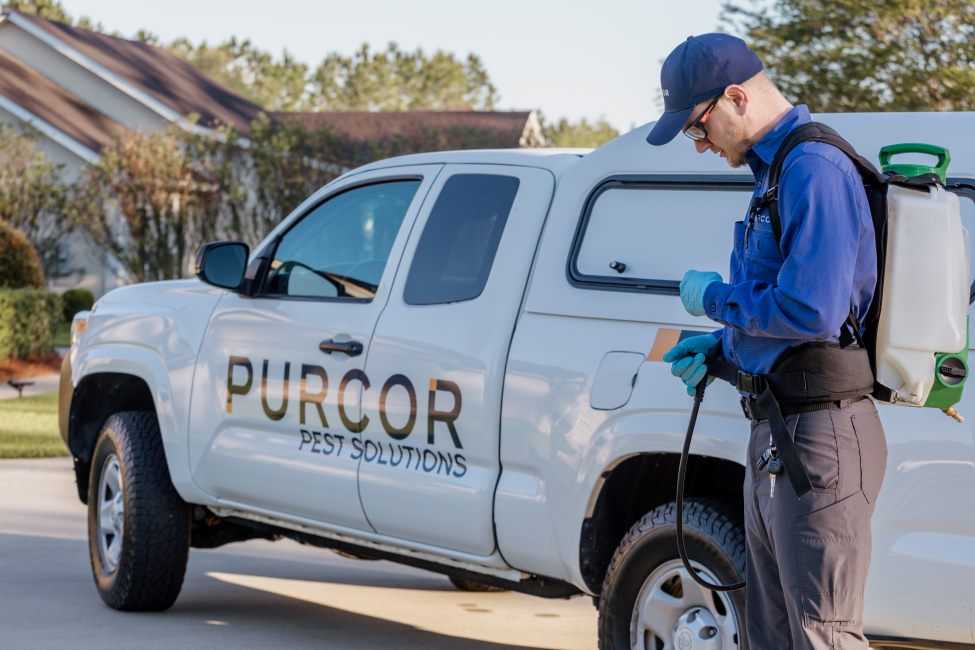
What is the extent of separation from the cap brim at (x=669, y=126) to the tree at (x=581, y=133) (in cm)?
7458

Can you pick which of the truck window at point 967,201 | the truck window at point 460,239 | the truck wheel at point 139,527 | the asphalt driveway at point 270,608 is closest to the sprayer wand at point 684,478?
the truck window at point 967,201

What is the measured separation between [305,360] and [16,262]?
59.7ft

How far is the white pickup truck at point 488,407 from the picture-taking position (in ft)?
15.6

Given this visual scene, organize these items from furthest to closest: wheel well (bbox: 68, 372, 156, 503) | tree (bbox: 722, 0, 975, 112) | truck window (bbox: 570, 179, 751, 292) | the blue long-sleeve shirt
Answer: tree (bbox: 722, 0, 975, 112) → wheel well (bbox: 68, 372, 156, 503) → truck window (bbox: 570, 179, 751, 292) → the blue long-sleeve shirt

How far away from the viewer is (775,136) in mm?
3824

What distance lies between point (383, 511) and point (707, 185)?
1.76 metres

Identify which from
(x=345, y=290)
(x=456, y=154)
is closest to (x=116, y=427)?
(x=345, y=290)

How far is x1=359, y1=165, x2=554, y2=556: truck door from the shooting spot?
5.67 metres

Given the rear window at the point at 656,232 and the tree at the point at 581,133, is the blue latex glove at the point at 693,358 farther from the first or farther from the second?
the tree at the point at 581,133

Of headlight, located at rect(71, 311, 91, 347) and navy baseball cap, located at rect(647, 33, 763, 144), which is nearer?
navy baseball cap, located at rect(647, 33, 763, 144)

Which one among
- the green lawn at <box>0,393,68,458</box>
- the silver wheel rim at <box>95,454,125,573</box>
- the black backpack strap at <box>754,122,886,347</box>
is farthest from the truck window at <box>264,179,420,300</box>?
the green lawn at <box>0,393,68,458</box>

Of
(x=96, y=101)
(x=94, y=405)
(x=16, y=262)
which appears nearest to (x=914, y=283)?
(x=94, y=405)

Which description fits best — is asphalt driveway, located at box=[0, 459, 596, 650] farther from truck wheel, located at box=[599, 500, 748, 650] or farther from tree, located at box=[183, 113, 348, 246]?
tree, located at box=[183, 113, 348, 246]

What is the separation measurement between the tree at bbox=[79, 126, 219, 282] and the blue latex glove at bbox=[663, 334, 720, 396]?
23.9 m
